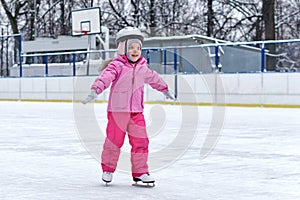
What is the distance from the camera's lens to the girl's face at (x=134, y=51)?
4523 mm

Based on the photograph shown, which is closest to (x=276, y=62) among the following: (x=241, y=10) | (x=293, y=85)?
(x=293, y=85)

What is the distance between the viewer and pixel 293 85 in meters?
17.0

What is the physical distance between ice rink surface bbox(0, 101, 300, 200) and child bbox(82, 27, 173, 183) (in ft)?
0.58

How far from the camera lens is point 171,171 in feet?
17.4

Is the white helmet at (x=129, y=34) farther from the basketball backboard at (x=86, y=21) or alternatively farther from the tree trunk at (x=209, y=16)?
the tree trunk at (x=209, y=16)

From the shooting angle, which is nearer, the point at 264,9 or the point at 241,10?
the point at 264,9

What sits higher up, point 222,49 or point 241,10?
point 241,10

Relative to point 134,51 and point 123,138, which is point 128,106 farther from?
point 134,51

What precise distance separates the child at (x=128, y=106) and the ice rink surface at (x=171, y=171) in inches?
6.9

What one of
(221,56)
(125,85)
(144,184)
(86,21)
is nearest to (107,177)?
(144,184)

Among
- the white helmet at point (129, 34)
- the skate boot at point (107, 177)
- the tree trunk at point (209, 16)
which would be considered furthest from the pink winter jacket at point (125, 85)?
the tree trunk at point (209, 16)

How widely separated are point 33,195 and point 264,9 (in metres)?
24.7

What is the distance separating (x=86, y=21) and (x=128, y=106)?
923 inches

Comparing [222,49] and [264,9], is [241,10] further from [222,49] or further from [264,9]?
[222,49]
